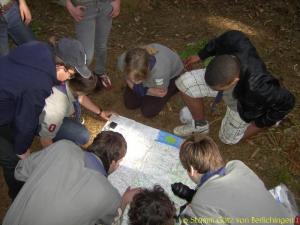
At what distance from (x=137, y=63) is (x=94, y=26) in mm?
682

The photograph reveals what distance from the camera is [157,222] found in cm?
283

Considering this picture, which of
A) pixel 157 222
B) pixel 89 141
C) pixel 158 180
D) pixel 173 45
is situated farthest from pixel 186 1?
pixel 157 222

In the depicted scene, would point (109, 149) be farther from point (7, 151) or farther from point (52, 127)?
point (7, 151)

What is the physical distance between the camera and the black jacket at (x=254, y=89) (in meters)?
3.85

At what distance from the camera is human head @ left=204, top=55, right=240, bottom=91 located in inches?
148

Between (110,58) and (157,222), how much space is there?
329 cm

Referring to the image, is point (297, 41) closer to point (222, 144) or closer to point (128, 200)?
point (222, 144)

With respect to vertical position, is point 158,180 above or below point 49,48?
below

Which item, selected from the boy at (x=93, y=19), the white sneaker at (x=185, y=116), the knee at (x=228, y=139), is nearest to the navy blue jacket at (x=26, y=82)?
the boy at (x=93, y=19)

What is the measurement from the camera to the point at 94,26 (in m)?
4.24

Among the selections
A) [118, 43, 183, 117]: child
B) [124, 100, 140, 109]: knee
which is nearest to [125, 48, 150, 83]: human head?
[118, 43, 183, 117]: child

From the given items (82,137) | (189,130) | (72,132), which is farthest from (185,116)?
(72,132)

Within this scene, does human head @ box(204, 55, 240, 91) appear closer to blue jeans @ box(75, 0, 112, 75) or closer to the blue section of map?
the blue section of map

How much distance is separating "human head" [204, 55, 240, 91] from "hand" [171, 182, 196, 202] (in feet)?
3.52
